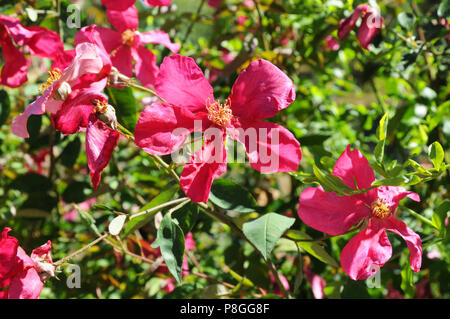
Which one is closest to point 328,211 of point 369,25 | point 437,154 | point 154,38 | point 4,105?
point 437,154

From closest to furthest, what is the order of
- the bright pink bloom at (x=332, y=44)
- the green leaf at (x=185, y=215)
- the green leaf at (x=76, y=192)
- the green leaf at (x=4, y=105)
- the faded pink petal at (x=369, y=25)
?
the green leaf at (x=185, y=215) → the faded pink petal at (x=369, y=25) → the green leaf at (x=4, y=105) → the green leaf at (x=76, y=192) → the bright pink bloom at (x=332, y=44)

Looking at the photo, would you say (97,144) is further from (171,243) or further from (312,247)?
(312,247)

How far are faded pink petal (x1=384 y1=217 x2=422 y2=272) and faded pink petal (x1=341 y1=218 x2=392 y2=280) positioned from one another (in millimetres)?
17

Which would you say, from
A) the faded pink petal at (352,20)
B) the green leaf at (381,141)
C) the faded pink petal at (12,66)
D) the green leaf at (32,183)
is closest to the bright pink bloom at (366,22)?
the faded pink petal at (352,20)

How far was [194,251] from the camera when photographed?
138cm

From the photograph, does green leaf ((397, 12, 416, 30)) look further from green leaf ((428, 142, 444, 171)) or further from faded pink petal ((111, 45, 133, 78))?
faded pink petal ((111, 45, 133, 78))

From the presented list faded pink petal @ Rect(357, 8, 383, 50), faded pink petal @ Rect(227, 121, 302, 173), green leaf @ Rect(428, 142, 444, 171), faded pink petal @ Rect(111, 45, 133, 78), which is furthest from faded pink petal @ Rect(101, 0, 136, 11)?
green leaf @ Rect(428, 142, 444, 171)

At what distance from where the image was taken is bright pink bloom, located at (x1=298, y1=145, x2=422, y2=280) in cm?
69

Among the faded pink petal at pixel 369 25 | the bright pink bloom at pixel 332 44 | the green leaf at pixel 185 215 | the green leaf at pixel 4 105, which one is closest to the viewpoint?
the green leaf at pixel 185 215

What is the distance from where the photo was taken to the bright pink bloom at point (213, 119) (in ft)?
→ 2.13

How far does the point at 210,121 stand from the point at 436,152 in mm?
316

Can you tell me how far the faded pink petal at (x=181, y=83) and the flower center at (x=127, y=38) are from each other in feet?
0.90

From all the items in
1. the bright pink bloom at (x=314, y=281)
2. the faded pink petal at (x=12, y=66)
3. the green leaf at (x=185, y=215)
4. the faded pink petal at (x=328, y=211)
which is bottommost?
the bright pink bloom at (x=314, y=281)

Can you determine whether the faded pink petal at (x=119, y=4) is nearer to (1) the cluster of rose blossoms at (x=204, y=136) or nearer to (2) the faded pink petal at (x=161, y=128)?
(1) the cluster of rose blossoms at (x=204, y=136)
